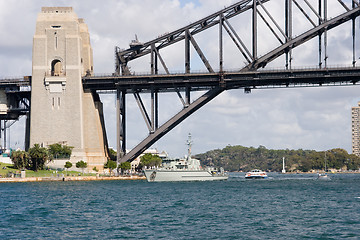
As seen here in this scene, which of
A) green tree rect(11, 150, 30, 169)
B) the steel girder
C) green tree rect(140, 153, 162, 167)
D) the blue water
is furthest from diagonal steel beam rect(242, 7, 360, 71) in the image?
green tree rect(140, 153, 162, 167)

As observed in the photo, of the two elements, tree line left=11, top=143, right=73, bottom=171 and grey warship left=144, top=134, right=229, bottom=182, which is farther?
tree line left=11, top=143, right=73, bottom=171

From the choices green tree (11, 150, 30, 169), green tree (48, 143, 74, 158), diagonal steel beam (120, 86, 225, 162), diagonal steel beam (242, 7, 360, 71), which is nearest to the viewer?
diagonal steel beam (242, 7, 360, 71)

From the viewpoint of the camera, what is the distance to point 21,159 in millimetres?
128125

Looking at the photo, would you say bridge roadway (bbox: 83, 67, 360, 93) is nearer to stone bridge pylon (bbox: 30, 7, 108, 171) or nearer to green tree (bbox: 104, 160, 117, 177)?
stone bridge pylon (bbox: 30, 7, 108, 171)

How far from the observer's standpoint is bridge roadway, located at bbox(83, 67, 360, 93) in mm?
120875

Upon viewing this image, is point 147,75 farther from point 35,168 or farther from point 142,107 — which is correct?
point 35,168

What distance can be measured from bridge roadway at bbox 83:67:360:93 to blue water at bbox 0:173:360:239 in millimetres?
46321

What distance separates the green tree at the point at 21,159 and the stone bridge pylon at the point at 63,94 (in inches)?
150

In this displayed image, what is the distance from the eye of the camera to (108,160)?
135250 millimetres

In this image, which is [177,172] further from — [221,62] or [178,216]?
[178,216]

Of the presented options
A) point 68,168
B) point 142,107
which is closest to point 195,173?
point 142,107

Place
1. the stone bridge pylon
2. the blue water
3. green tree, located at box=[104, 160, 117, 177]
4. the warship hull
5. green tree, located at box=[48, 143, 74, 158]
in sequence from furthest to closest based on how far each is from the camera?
green tree, located at box=[104, 160, 117, 177] < the stone bridge pylon < green tree, located at box=[48, 143, 74, 158] < the warship hull < the blue water

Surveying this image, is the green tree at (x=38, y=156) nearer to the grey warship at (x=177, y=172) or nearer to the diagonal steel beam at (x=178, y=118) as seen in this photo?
the diagonal steel beam at (x=178, y=118)

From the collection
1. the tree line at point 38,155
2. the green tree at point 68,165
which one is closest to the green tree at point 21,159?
the tree line at point 38,155
